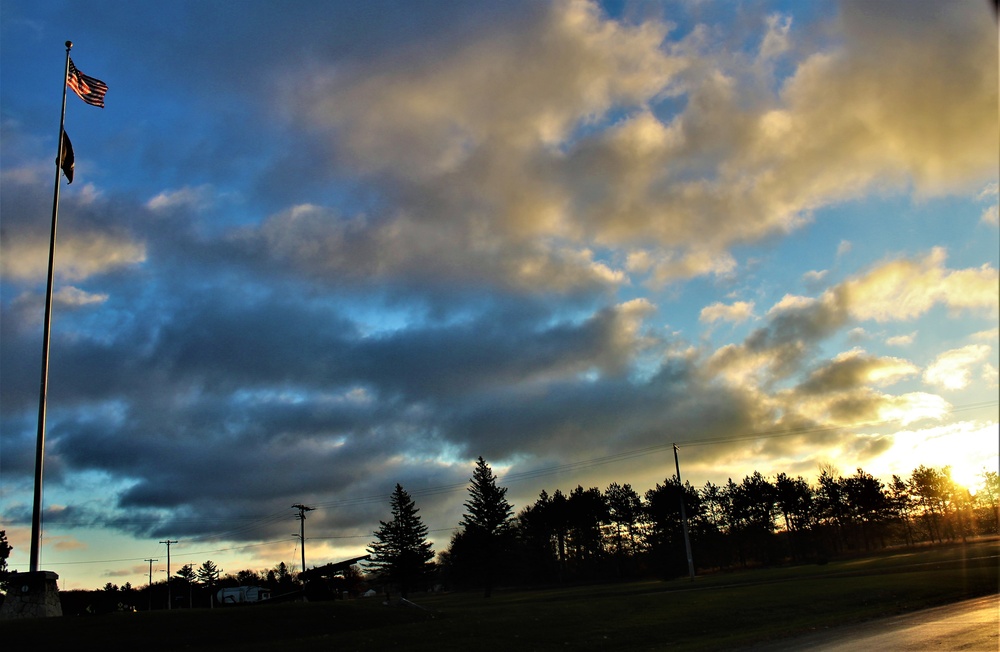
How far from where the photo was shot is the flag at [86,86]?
115 feet

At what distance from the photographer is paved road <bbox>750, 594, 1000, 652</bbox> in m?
20.6

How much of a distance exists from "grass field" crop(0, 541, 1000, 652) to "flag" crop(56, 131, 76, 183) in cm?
2128

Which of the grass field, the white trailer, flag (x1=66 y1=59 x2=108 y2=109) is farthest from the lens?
the white trailer

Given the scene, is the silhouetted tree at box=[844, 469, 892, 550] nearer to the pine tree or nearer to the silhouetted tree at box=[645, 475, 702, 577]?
the silhouetted tree at box=[645, 475, 702, 577]

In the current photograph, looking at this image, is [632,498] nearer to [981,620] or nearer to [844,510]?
[844,510]

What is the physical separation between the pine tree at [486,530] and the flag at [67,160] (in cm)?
7643

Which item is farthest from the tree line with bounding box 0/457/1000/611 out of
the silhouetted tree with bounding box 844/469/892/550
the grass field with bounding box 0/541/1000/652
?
the grass field with bounding box 0/541/1000/652

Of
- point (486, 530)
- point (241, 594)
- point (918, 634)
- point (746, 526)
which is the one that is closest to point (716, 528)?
point (746, 526)

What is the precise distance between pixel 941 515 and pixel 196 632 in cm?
13501

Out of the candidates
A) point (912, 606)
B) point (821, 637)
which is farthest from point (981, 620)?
point (912, 606)

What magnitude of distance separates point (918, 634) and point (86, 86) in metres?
42.2

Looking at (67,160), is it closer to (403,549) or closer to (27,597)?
(27,597)

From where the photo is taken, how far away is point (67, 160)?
36.6 m

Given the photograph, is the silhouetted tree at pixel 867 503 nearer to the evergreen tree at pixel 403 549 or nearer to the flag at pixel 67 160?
the evergreen tree at pixel 403 549
